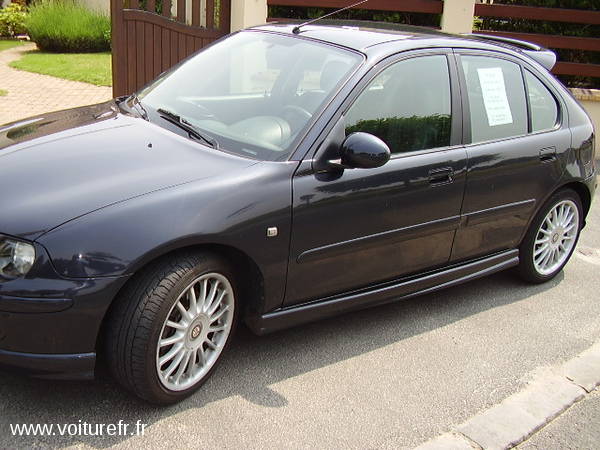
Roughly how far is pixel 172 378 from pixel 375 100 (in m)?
1.73

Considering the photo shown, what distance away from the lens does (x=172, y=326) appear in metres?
3.08

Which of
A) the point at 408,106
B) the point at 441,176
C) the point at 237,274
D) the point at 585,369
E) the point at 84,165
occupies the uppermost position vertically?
the point at 408,106

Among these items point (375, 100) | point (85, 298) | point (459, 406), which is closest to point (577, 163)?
point (375, 100)

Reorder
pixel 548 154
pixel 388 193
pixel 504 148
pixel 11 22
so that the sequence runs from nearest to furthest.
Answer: pixel 388 193
pixel 504 148
pixel 548 154
pixel 11 22

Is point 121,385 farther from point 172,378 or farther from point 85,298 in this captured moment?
point 85,298

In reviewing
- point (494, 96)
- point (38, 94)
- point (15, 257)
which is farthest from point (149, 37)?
point (15, 257)

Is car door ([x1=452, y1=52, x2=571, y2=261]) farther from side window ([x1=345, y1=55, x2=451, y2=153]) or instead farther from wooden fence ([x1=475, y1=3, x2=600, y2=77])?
wooden fence ([x1=475, y1=3, x2=600, y2=77])

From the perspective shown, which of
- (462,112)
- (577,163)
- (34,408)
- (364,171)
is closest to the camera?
(34,408)

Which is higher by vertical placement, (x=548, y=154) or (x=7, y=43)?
(x=548, y=154)

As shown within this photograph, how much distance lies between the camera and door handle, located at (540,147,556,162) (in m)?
4.51

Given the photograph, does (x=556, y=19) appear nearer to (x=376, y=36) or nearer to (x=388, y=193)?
(x=376, y=36)

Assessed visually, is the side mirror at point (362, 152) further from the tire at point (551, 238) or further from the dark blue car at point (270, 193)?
the tire at point (551, 238)

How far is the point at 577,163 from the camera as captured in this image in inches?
189

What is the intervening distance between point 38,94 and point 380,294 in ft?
25.7
